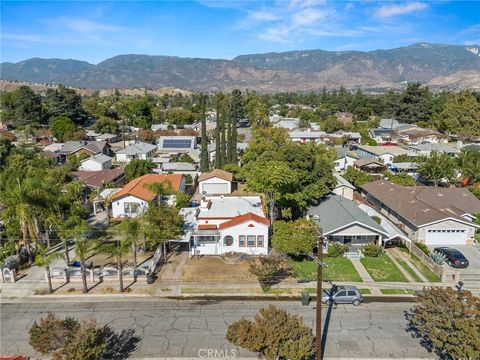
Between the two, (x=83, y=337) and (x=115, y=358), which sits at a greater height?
(x=83, y=337)

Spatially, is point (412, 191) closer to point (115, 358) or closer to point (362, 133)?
point (115, 358)

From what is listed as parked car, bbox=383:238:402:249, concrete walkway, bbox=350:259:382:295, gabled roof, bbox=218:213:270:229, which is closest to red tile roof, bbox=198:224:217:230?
gabled roof, bbox=218:213:270:229

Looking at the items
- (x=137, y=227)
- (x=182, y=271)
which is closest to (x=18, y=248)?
(x=137, y=227)

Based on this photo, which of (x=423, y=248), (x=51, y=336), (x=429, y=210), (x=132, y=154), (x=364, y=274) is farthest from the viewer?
(x=132, y=154)

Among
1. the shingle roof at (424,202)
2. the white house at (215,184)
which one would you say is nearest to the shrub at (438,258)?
the shingle roof at (424,202)

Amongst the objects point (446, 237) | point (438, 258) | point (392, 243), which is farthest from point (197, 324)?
point (446, 237)

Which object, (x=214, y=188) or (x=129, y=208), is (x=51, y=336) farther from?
(x=214, y=188)
